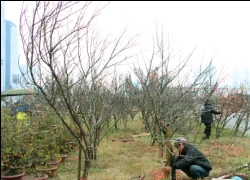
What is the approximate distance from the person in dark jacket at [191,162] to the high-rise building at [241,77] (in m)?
8.24

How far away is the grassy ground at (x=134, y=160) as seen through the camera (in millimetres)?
5570

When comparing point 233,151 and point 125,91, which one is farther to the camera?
point 125,91

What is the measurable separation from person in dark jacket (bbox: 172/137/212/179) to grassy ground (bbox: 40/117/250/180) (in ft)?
2.10

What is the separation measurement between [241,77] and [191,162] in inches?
361

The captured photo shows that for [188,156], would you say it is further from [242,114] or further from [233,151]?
[242,114]

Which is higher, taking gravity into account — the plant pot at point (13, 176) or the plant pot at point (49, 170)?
the plant pot at point (13, 176)

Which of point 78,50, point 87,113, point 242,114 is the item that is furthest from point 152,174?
point 242,114

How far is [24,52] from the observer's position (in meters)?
2.80

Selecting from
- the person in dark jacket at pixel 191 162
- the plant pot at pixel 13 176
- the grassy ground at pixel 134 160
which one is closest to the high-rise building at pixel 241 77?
the grassy ground at pixel 134 160

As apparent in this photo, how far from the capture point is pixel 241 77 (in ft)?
41.1

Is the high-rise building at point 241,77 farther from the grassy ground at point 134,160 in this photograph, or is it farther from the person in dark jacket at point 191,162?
the person in dark jacket at point 191,162

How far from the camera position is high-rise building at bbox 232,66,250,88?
471 inches

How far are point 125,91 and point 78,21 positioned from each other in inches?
378

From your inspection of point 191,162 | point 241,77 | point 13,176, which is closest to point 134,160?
point 191,162
